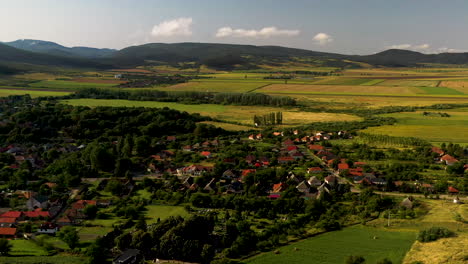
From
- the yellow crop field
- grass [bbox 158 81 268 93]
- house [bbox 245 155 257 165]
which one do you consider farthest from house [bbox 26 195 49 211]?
the yellow crop field

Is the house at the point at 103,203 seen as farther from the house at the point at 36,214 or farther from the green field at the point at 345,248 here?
the green field at the point at 345,248

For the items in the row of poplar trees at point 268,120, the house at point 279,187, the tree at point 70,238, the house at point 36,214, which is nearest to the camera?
the tree at point 70,238

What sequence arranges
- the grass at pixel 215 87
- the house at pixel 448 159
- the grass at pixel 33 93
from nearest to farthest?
the house at pixel 448 159
the grass at pixel 33 93
the grass at pixel 215 87

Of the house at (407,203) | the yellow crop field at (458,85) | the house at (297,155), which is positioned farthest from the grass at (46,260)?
the yellow crop field at (458,85)

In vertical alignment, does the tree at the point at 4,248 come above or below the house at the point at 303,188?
below

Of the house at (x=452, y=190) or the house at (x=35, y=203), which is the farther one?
the house at (x=452, y=190)

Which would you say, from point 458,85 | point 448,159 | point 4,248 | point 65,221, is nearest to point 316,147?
point 448,159

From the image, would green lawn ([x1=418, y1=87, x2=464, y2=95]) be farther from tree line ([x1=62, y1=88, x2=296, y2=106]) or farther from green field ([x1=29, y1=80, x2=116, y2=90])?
green field ([x1=29, y1=80, x2=116, y2=90])

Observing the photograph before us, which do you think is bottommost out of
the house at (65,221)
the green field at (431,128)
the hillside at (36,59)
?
the house at (65,221)

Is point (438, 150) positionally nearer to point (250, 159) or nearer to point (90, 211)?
point (250, 159)
